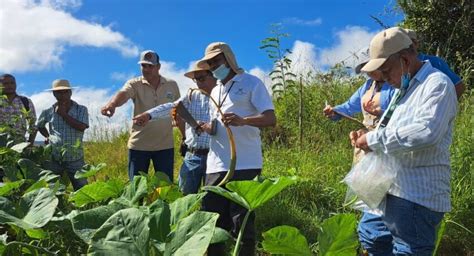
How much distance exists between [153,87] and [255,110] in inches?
67.5

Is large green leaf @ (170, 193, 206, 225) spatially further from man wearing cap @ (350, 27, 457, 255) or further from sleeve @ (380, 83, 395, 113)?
sleeve @ (380, 83, 395, 113)

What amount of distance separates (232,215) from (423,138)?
144 cm

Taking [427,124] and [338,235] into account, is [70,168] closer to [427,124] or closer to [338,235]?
[338,235]

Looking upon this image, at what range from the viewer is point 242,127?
339 cm

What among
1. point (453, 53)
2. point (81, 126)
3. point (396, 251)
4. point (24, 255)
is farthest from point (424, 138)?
point (453, 53)

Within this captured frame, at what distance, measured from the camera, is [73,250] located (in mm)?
2688

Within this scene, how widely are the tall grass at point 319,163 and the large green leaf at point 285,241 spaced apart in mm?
1950

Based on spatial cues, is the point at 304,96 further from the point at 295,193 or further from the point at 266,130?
the point at 295,193

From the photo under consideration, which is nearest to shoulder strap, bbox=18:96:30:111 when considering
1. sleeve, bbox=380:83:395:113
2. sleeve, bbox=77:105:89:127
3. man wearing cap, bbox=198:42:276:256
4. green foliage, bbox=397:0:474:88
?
sleeve, bbox=77:105:89:127

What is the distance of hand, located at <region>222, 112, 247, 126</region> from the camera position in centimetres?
320

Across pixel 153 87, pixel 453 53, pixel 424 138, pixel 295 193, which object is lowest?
pixel 295 193

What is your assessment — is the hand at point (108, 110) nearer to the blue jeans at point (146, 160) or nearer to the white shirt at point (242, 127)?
the blue jeans at point (146, 160)

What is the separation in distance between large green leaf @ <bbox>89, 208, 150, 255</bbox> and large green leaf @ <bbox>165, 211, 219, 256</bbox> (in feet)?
0.28

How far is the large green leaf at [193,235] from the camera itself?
5.40 feet
